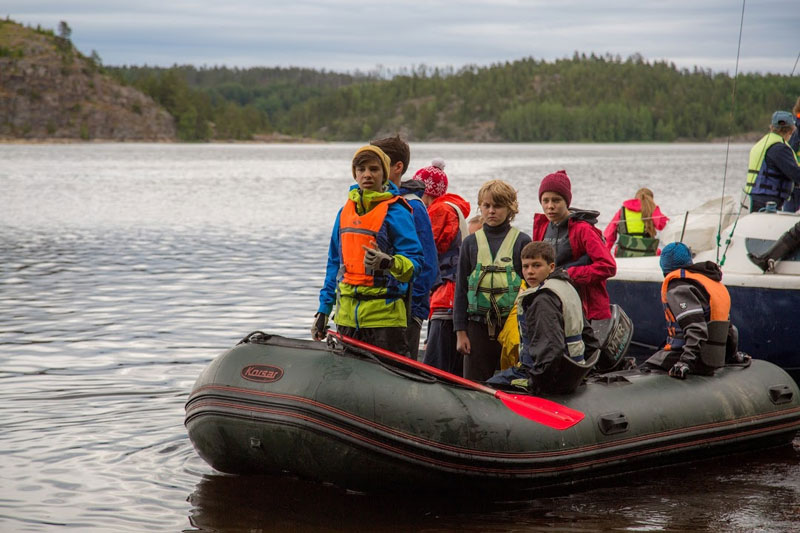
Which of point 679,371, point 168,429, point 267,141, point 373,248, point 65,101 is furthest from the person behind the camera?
point 267,141

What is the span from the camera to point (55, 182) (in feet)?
150

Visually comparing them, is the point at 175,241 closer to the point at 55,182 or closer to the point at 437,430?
the point at 437,430

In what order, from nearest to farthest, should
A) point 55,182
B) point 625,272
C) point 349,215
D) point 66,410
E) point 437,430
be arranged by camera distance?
point 437,430, point 349,215, point 66,410, point 625,272, point 55,182

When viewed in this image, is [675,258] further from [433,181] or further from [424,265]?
[424,265]

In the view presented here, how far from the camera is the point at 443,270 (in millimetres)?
7000

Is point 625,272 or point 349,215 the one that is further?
point 625,272

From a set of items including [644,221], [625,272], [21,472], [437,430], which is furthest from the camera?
[644,221]

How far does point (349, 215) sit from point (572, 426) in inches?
68.6

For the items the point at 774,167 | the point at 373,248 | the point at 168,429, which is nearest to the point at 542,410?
the point at 373,248

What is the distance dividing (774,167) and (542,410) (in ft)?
16.4

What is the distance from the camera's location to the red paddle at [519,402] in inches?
223

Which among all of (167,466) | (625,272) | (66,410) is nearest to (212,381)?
(167,466)

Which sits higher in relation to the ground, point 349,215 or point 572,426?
point 349,215

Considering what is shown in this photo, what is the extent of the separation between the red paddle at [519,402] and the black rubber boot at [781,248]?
3.57 meters
